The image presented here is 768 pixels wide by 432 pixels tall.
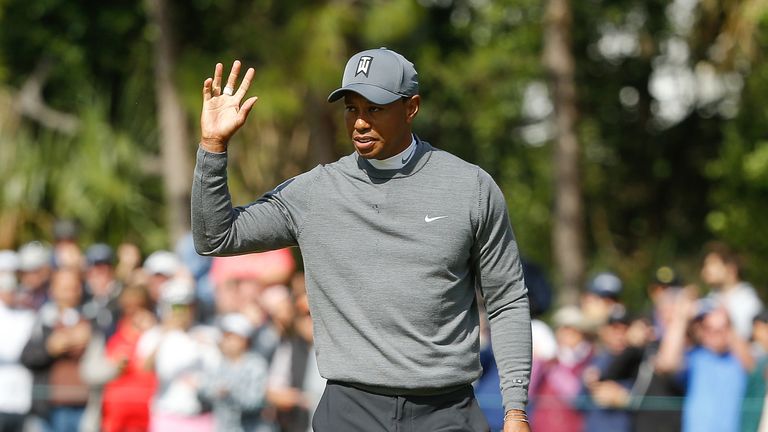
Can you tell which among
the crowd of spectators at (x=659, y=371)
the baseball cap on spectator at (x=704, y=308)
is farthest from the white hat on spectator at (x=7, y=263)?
the baseball cap on spectator at (x=704, y=308)

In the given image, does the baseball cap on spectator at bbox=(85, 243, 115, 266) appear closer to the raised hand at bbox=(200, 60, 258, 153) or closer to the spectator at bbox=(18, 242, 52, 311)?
the spectator at bbox=(18, 242, 52, 311)

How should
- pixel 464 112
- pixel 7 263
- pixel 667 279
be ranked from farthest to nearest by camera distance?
pixel 464 112
pixel 7 263
pixel 667 279

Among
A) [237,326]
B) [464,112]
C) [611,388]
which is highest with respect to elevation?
[464,112]

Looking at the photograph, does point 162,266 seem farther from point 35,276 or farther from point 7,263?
point 35,276

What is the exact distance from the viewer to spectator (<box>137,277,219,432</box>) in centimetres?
936

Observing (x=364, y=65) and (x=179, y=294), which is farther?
(x=179, y=294)

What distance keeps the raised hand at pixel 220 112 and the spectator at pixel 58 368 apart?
5776 millimetres

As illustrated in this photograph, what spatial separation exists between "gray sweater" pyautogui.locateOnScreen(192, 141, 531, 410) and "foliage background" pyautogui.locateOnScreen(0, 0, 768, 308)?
945 centimetres

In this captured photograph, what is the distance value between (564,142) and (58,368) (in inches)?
272

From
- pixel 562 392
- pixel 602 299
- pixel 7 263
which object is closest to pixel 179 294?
pixel 7 263

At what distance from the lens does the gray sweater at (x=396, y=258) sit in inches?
184

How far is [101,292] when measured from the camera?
11.3m

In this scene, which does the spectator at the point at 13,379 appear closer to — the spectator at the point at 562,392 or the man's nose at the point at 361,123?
the spectator at the point at 562,392

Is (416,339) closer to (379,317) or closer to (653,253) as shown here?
(379,317)
